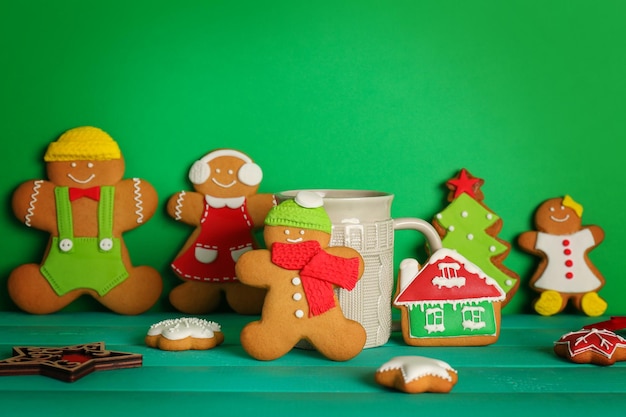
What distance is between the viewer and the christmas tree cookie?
1.52 m

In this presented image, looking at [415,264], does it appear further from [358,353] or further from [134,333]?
[134,333]

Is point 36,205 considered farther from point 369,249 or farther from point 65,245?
point 369,249

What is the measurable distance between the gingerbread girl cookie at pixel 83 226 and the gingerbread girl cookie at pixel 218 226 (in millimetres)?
70

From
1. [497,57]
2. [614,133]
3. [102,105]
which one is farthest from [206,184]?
[614,133]

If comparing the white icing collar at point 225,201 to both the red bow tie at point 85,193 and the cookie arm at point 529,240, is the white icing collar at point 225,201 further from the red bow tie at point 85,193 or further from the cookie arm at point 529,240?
the cookie arm at point 529,240

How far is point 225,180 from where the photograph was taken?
1509 mm

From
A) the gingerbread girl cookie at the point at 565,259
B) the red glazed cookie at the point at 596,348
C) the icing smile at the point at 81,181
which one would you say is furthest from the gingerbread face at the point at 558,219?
the icing smile at the point at 81,181

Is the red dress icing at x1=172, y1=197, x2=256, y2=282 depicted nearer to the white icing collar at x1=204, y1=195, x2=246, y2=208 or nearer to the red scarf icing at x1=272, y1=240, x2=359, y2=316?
the white icing collar at x1=204, y1=195, x2=246, y2=208

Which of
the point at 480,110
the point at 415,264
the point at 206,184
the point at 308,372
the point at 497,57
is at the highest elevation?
the point at 497,57

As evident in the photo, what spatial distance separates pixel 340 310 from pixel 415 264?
20 centimetres

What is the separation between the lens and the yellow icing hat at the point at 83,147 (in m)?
1.47

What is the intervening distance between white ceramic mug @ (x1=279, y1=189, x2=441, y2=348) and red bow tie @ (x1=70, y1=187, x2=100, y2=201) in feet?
1.42

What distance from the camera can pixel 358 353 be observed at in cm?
117

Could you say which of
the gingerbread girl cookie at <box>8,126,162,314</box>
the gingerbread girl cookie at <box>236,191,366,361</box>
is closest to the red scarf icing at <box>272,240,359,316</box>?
the gingerbread girl cookie at <box>236,191,366,361</box>
